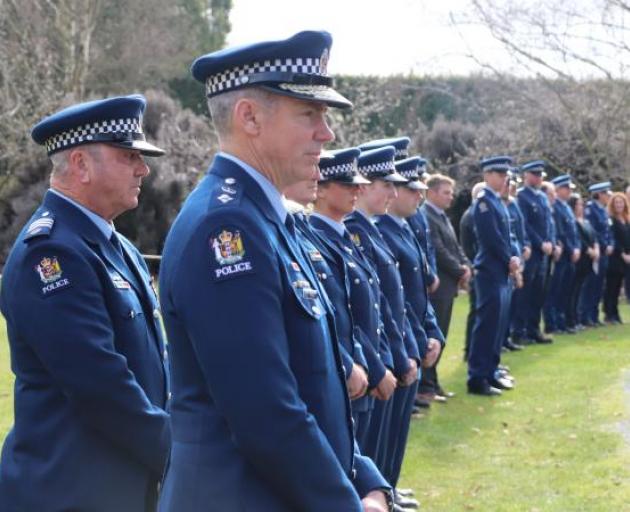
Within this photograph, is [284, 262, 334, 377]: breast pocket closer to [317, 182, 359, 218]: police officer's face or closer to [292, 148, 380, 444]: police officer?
[292, 148, 380, 444]: police officer

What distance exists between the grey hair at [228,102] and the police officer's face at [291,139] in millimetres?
29

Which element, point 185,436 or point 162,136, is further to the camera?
point 162,136

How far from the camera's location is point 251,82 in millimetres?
2908

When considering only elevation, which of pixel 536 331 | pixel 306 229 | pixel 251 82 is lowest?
pixel 536 331

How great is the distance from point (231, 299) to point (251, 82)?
2.09 ft

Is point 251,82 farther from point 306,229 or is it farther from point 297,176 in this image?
point 306,229

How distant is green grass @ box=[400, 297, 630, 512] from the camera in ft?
25.2

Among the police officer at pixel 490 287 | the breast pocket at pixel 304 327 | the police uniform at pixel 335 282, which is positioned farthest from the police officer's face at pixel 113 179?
the police officer at pixel 490 287

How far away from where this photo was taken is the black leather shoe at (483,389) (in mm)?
11484

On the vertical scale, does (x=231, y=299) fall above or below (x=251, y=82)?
below

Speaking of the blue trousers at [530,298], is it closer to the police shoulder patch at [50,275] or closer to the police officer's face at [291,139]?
the police shoulder patch at [50,275]

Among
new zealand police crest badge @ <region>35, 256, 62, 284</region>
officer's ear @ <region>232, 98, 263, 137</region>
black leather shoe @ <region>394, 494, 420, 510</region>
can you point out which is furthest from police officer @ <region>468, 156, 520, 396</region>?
officer's ear @ <region>232, 98, 263, 137</region>

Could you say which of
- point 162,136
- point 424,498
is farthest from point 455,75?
point 424,498

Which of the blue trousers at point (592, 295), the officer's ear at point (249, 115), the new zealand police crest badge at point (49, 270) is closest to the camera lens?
the officer's ear at point (249, 115)
